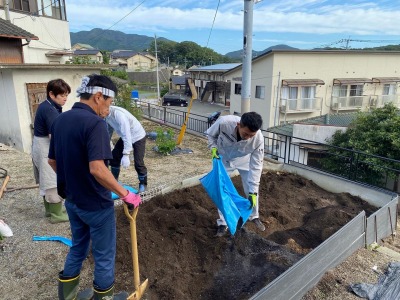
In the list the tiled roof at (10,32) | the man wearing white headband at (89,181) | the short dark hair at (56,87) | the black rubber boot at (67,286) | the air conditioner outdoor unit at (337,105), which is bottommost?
the air conditioner outdoor unit at (337,105)

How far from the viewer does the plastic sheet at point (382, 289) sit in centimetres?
246

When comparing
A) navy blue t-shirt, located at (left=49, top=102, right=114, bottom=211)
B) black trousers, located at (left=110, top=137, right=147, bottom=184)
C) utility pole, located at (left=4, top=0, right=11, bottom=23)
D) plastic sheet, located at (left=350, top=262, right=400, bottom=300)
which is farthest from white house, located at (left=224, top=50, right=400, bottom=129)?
navy blue t-shirt, located at (left=49, top=102, right=114, bottom=211)

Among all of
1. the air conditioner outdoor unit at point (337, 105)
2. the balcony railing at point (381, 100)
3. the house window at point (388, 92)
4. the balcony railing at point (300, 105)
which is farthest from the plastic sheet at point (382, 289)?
the house window at point (388, 92)

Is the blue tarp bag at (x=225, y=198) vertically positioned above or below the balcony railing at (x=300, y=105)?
above

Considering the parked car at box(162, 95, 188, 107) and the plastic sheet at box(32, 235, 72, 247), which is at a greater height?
the plastic sheet at box(32, 235, 72, 247)

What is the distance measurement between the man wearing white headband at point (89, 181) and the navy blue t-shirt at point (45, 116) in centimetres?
109

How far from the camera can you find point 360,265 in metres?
2.91

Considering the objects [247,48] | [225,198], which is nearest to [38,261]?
[225,198]

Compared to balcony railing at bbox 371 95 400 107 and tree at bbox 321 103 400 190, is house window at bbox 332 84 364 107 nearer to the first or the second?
balcony railing at bbox 371 95 400 107

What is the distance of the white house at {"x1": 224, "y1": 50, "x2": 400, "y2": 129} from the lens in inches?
817

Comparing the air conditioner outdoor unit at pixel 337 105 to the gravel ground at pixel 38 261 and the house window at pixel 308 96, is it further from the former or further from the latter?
the gravel ground at pixel 38 261

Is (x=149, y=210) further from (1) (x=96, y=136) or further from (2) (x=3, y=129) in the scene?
(2) (x=3, y=129)

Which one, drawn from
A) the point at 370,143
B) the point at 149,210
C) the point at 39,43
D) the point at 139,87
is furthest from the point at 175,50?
the point at 149,210

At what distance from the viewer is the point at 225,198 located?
119 inches
